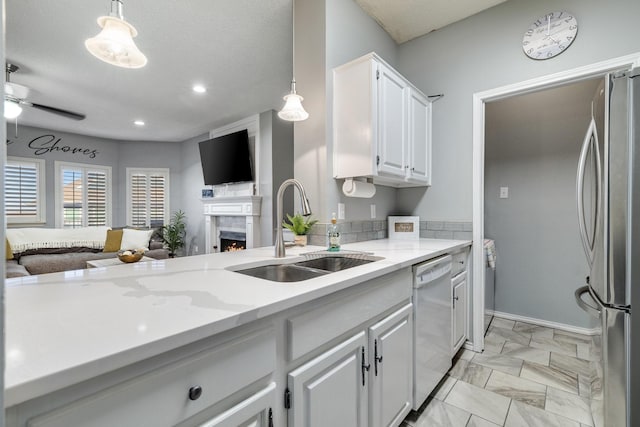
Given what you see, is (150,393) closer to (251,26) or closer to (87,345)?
(87,345)

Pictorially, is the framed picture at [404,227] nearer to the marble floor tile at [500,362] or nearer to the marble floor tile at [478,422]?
the marble floor tile at [500,362]

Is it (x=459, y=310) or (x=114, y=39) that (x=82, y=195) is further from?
(x=459, y=310)

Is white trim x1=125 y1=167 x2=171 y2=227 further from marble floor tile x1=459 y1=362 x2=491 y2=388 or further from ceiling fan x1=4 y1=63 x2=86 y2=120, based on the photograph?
marble floor tile x1=459 y1=362 x2=491 y2=388

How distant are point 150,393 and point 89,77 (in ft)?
13.6

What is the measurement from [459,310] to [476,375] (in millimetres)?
427

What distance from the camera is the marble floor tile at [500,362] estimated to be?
210cm

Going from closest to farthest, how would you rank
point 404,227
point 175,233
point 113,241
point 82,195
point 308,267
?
point 308,267
point 404,227
point 113,241
point 82,195
point 175,233

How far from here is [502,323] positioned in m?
2.91

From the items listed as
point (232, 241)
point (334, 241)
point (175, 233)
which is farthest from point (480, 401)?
point (175, 233)

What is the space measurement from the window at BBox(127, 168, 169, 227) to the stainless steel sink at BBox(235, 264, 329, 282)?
19.0 ft

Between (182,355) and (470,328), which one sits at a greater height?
(182,355)

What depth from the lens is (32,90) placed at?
3752 mm

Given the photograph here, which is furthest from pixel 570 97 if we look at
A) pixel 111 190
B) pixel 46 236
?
pixel 111 190

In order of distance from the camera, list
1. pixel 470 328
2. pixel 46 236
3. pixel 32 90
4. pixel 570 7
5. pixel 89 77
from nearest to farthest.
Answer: pixel 570 7, pixel 470 328, pixel 89 77, pixel 32 90, pixel 46 236
